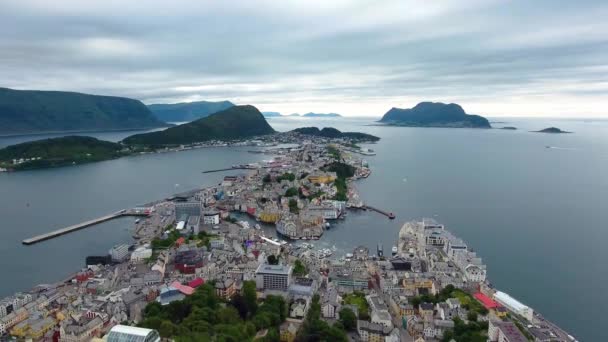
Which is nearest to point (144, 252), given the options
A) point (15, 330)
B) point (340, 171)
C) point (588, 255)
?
point (15, 330)

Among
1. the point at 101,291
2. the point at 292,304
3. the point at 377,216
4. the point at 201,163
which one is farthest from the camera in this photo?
the point at 201,163

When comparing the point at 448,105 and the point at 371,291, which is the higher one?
the point at 448,105

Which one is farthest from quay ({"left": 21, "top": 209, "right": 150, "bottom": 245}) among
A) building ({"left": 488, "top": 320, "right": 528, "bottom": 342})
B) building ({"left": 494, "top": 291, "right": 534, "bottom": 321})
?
building ({"left": 488, "top": 320, "right": 528, "bottom": 342})

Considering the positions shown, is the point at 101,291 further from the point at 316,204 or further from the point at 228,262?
the point at 316,204

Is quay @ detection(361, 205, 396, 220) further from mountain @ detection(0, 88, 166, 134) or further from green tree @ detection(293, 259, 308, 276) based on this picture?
mountain @ detection(0, 88, 166, 134)

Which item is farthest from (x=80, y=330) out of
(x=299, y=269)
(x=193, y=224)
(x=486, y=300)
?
(x=486, y=300)
